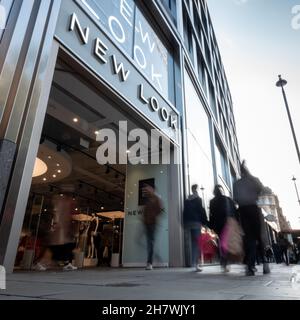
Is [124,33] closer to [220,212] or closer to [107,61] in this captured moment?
[107,61]

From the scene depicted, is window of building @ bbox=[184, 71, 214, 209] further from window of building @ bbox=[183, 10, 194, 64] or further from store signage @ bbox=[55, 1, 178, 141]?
window of building @ bbox=[183, 10, 194, 64]

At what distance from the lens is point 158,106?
21.9 ft

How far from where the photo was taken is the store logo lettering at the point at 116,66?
4.19 m

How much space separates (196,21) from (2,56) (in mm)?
13263

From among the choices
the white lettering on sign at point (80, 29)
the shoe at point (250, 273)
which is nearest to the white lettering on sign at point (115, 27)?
the white lettering on sign at point (80, 29)

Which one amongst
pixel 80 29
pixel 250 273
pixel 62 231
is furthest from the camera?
pixel 62 231

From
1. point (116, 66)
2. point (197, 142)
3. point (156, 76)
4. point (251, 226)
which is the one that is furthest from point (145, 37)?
point (251, 226)

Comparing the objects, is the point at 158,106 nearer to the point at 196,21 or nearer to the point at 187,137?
the point at 187,137

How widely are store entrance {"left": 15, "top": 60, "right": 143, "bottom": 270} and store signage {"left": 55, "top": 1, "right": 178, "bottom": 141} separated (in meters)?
0.36

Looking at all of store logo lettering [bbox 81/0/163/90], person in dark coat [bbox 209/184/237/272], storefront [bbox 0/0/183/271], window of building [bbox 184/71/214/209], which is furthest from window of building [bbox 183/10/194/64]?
person in dark coat [bbox 209/184/237/272]

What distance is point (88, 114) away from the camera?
6891mm

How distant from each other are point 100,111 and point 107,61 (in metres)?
1.73

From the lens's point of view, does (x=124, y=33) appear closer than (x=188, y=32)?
Yes

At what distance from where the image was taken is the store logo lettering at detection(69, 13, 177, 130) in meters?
4.19
